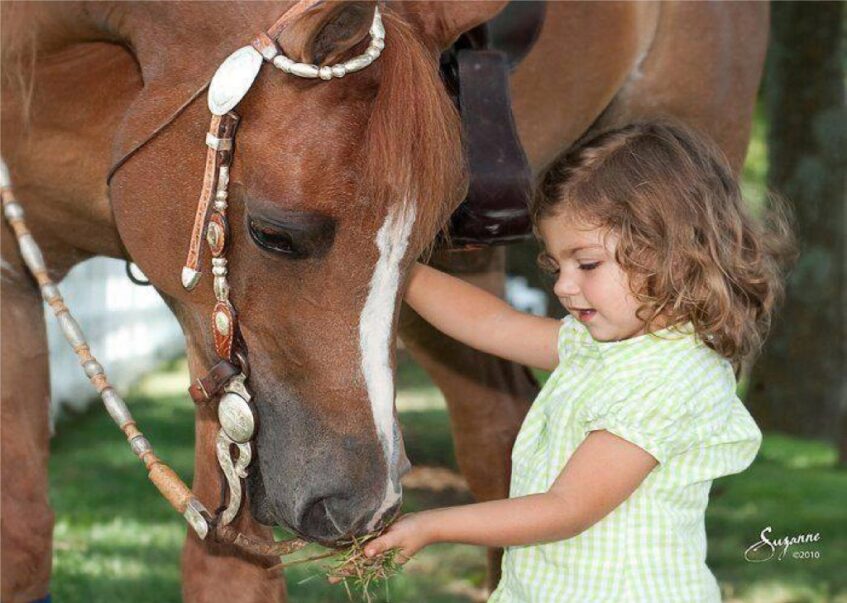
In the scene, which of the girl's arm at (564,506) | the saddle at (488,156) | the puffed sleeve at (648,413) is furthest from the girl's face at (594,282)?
the saddle at (488,156)

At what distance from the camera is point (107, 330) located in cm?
851

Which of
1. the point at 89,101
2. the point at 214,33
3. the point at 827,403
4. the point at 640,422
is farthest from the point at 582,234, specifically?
the point at 827,403

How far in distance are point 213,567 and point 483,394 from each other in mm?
1162

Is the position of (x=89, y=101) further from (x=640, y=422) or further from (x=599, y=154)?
(x=640, y=422)

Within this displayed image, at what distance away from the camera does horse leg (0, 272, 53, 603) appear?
280 cm

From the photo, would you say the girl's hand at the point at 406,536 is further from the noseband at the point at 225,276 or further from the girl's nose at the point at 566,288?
the girl's nose at the point at 566,288

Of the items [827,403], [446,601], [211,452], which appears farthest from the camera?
[827,403]

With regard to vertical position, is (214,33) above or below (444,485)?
above

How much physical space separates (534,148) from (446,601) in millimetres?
1548

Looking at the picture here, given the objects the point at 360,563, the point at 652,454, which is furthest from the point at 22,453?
the point at 652,454

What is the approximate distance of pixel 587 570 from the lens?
217cm

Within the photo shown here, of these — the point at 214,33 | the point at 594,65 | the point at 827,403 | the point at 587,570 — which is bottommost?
the point at 827,403

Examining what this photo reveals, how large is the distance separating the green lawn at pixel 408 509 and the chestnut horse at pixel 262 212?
36.1 inches

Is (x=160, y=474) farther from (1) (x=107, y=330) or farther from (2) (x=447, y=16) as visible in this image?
(1) (x=107, y=330)
